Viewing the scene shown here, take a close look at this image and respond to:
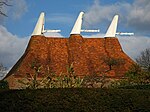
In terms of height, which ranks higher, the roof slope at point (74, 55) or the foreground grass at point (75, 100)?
the roof slope at point (74, 55)

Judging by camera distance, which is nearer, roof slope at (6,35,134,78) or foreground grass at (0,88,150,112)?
foreground grass at (0,88,150,112)

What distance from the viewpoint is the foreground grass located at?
11.4m

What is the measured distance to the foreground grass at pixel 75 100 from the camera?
37.3 feet

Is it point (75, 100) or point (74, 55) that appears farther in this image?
point (74, 55)

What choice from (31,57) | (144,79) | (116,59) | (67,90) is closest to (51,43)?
(31,57)

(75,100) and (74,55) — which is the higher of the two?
(74,55)

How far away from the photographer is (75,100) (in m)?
11.6

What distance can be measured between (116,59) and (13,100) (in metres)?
39.6

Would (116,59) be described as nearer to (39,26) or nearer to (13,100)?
(39,26)

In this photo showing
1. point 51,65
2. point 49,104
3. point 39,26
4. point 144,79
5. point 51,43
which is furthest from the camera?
point 39,26

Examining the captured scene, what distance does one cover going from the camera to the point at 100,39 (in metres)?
55.2

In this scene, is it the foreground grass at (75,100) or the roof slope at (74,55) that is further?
the roof slope at (74,55)

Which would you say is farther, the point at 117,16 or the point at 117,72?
the point at 117,16

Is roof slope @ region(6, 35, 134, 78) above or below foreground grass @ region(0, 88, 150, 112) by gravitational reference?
above
